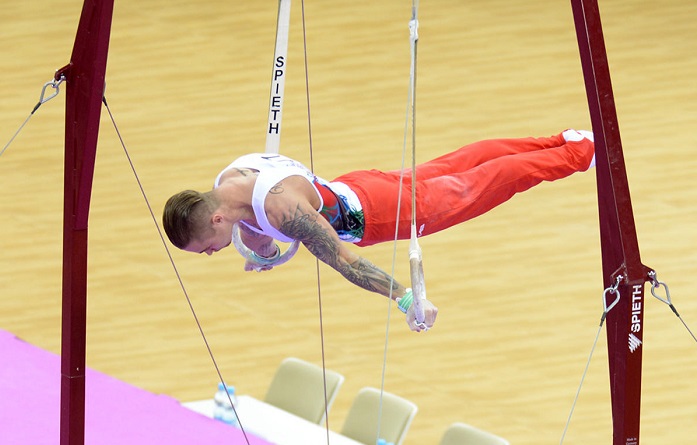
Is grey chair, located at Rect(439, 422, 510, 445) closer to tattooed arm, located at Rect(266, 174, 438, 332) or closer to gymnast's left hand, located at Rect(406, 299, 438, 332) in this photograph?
tattooed arm, located at Rect(266, 174, 438, 332)

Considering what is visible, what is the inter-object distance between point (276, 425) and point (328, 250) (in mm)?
2404

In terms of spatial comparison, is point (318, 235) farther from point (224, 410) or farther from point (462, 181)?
point (224, 410)

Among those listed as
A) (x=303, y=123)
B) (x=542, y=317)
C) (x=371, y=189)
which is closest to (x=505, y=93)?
(x=303, y=123)

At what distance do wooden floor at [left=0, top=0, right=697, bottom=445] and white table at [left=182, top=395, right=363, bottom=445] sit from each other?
0.84 metres

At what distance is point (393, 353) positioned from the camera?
880 centimetres

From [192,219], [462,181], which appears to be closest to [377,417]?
[462,181]

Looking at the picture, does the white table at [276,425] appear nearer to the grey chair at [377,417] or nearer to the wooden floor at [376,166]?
the grey chair at [377,417]

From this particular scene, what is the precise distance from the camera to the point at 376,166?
35.6 ft

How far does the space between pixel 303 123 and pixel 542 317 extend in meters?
3.37

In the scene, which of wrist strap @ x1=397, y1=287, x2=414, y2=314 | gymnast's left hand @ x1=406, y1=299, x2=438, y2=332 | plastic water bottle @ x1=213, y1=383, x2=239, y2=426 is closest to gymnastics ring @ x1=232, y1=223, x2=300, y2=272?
wrist strap @ x1=397, y1=287, x2=414, y2=314

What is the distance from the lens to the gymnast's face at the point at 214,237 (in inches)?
193

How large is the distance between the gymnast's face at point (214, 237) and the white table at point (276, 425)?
2071 mm

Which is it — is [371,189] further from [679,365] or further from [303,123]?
[303,123]

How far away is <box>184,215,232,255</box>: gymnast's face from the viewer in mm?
4910
